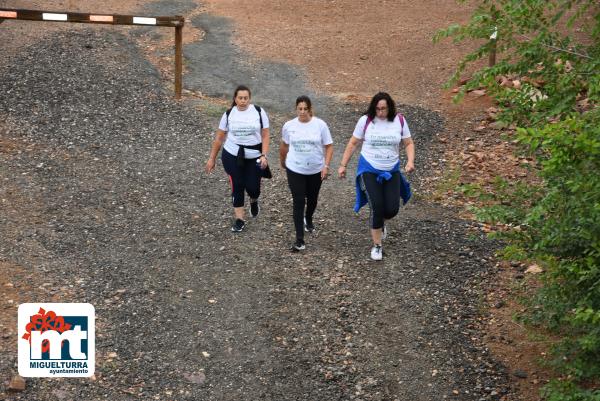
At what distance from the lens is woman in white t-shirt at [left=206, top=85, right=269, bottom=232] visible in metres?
9.97

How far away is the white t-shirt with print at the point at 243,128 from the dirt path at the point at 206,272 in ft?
3.77

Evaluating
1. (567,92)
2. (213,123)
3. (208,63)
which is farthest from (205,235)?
(208,63)

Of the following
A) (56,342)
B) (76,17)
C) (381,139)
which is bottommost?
(56,342)

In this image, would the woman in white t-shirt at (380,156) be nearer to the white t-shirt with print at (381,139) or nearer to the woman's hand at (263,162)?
the white t-shirt with print at (381,139)

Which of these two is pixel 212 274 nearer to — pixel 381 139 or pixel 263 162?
pixel 263 162

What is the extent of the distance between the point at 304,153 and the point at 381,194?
0.93 metres

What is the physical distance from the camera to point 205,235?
10562 millimetres

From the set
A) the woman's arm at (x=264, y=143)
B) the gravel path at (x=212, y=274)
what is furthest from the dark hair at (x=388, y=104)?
the gravel path at (x=212, y=274)

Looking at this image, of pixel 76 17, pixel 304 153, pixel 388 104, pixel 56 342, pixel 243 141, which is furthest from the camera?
pixel 76 17

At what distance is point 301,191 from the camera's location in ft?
32.6

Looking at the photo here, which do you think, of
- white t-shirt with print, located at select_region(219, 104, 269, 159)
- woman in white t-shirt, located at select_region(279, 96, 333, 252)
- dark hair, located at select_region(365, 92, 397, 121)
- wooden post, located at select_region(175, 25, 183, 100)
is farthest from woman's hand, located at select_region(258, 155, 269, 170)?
wooden post, located at select_region(175, 25, 183, 100)

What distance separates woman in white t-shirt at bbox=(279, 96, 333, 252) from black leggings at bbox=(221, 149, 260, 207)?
1.70 feet

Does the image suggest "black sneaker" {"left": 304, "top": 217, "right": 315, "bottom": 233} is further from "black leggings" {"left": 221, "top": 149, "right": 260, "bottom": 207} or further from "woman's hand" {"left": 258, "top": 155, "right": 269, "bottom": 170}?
"woman's hand" {"left": 258, "top": 155, "right": 269, "bottom": 170}

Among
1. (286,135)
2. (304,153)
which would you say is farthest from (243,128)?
(304,153)
